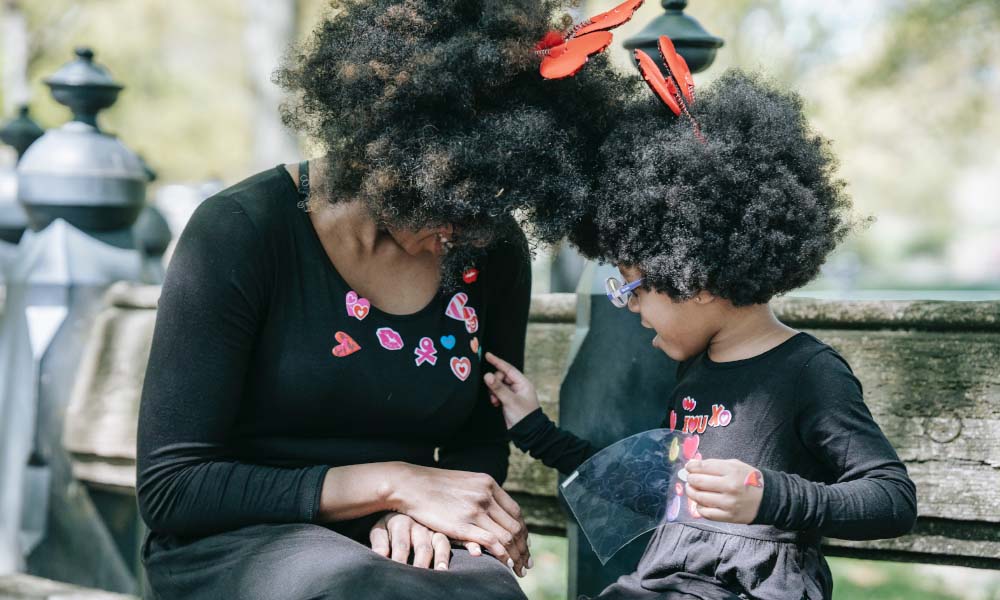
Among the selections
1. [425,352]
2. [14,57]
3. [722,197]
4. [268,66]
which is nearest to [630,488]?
[425,352]

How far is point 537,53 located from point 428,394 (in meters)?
0.76

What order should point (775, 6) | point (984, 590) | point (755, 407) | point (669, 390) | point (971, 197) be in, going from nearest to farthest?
point (755, 407) → point (669, 390) → point (984, 590) → point (775, 6) → point (971, 197)

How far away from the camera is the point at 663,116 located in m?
2.13

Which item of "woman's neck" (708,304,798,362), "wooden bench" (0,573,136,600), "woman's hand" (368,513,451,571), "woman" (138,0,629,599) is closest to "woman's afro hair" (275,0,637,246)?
"woman" (138,0,629,599)

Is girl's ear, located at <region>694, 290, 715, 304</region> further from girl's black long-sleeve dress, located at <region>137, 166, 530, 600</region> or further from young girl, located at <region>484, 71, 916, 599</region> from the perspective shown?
girl's black long-sleeve dress, located at <region>137, 166, 530, 600</region>

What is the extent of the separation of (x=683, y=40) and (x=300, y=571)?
1.60m

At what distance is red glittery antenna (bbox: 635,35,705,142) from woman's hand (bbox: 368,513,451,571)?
3.17 ft

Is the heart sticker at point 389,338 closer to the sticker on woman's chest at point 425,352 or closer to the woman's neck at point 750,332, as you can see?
the sticker on woman's chest at point 425,352

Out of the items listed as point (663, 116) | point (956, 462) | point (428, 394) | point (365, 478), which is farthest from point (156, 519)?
point (956, 462)

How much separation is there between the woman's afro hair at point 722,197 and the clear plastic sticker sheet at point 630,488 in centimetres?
33

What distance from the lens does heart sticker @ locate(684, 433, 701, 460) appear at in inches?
85.6

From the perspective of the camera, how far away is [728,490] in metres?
1.80

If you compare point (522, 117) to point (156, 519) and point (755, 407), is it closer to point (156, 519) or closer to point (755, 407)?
point (755, 407)

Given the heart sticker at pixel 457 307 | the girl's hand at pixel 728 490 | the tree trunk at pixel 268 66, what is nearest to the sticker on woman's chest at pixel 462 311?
the heart sticker at pixel 457 307
